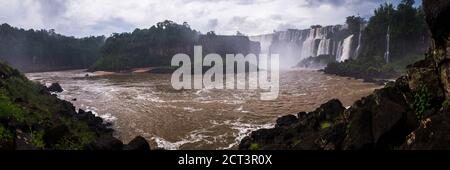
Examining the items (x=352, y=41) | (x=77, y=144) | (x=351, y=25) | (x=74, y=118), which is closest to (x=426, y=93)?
(x=77, y=144)

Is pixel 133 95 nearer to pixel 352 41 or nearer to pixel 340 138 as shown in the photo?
pixel 340 138

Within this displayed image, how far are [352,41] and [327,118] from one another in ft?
220

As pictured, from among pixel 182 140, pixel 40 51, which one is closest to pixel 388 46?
pixel 182 140

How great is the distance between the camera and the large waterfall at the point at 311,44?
80875 millimetres

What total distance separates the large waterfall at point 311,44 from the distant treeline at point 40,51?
61967 millimetres

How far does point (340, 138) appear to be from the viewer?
1188 centimetres

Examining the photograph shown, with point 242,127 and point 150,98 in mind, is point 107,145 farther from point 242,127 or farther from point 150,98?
point 150,98

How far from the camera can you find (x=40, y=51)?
371 ft

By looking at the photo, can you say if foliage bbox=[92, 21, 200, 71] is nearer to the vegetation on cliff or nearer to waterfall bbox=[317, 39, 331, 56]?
waterfall bbox=[317, 39, 331, 56]

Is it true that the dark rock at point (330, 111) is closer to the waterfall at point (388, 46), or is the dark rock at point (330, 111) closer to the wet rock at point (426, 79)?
the wet rock at point (426, 79)

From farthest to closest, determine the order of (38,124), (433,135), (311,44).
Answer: (311,44), (38,124), (433,135)

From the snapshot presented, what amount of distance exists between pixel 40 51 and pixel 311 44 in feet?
263

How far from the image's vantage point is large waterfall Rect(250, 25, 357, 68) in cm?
8088

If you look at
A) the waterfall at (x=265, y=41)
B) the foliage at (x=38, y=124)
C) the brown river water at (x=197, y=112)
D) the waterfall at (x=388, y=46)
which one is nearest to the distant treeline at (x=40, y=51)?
the waterfall at (x=265, y=41)
